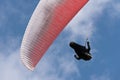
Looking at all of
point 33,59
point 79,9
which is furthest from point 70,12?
point 33,59

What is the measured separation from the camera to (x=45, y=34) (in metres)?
53.6

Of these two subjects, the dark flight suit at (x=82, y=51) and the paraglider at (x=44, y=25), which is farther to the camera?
the dark flight suit at (x=82, y=51)

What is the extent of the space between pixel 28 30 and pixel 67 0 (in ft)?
13.5

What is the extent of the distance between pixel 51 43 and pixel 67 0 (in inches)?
133

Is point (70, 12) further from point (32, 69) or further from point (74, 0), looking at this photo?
point (32, 69)

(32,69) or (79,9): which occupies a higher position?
(79,9)

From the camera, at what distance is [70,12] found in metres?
53.1

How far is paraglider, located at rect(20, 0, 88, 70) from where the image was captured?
174ft

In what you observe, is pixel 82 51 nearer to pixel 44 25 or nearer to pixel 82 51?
pixel 82 51

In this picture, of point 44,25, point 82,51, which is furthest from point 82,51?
point 44,25

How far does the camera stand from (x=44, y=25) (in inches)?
2111

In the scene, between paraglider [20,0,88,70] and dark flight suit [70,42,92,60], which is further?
dark flight suit [70,42,92,60]

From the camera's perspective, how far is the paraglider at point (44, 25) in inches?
2088

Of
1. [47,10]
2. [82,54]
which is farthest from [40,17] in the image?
[82,54]
